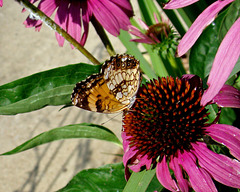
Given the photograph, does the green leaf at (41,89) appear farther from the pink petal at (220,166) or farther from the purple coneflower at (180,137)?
the pink petal at (220,166)

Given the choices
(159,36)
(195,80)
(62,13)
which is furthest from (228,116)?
(62,13)

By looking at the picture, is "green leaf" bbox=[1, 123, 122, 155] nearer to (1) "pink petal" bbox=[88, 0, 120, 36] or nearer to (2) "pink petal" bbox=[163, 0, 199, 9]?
(1) "pink petal" bbox=[88, 0, 120, 36]

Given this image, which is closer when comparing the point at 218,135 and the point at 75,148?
the point at 218,135

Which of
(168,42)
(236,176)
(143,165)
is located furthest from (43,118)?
(236,176)

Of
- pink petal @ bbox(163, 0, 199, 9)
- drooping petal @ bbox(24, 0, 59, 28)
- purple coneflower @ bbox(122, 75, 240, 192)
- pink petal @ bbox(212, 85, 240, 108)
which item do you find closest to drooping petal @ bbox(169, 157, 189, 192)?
purple coneflower @ bbox(122, 75, 240, 192)

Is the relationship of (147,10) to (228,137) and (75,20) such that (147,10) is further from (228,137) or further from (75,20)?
(228,137)

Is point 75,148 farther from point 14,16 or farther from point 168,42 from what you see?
point 14,16

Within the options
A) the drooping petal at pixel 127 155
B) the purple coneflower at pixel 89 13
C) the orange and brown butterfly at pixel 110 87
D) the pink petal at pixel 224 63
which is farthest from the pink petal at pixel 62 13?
the pink petal at pixel 224 63
